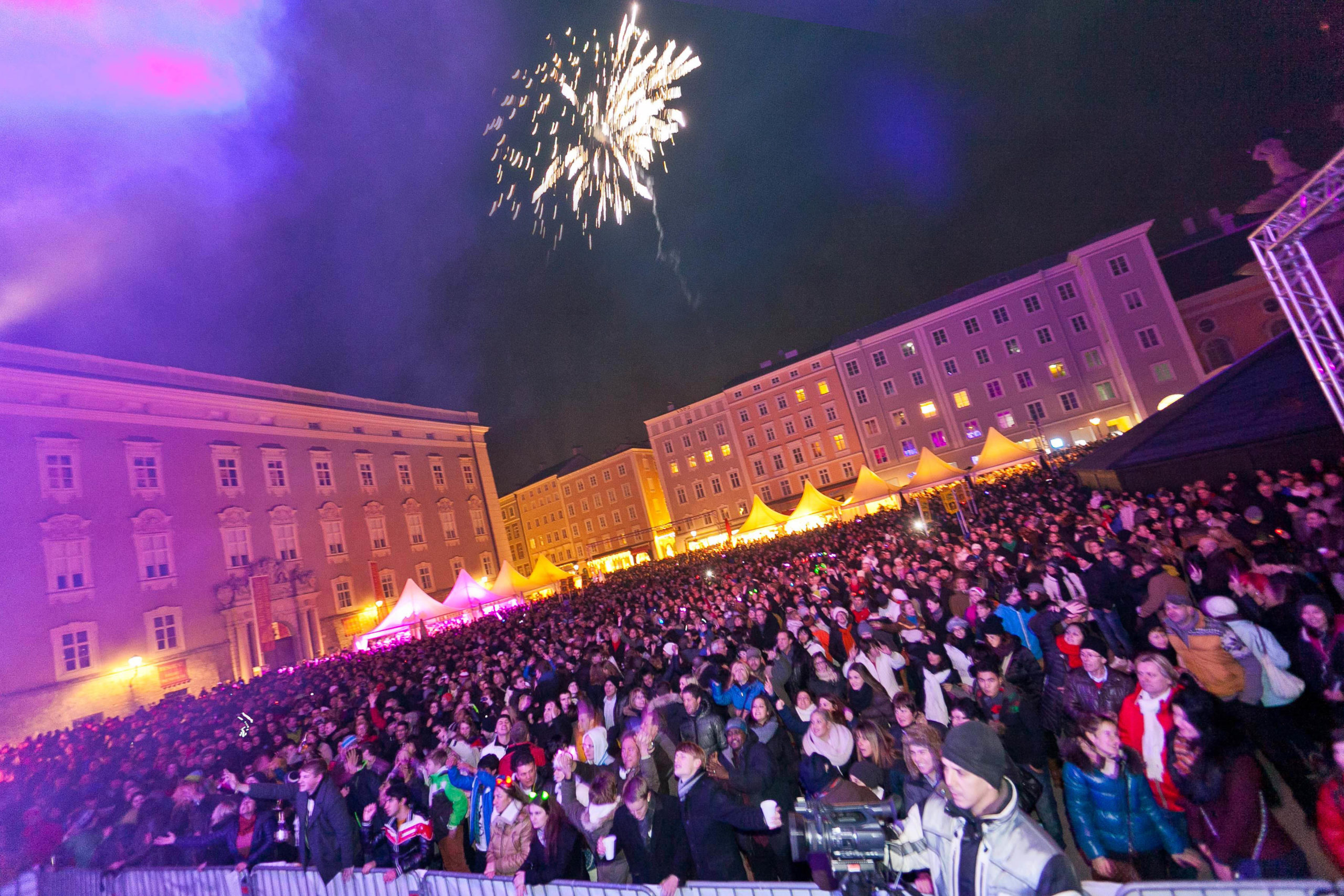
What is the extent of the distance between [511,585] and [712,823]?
2541cm

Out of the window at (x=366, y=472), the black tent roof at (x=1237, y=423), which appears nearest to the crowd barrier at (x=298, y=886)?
the black tent roof at (x=1237, y=423)

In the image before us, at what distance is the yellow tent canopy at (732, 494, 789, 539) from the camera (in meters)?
30.4

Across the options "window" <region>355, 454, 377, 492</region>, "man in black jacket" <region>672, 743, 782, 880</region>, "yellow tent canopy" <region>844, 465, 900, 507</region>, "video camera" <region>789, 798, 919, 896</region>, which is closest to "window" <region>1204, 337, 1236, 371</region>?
"yellow tent canopy" <region>844, 465, 900, 507</region>

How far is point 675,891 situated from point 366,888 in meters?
2.86

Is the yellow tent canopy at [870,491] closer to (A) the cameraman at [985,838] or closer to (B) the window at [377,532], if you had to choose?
(A) the cameraman at [985,838]

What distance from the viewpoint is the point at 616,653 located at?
1077 centimetres

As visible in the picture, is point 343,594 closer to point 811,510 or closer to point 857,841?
point 811,510

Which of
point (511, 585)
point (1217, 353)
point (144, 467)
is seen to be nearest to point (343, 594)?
point (144, 467)

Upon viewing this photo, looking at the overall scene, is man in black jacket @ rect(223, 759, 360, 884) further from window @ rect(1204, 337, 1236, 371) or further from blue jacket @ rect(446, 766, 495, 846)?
window @ rect(1204, 337, 1236, 371)

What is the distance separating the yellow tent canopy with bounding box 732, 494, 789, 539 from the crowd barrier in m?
26.3

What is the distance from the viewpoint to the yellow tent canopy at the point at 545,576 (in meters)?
28.2

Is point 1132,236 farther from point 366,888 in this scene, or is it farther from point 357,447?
point 357,447

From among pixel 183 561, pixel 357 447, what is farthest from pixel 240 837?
pixel 357 447

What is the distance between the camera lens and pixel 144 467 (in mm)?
26750
